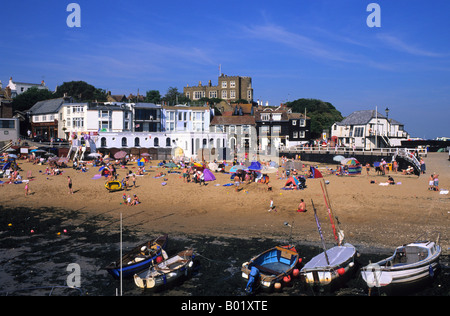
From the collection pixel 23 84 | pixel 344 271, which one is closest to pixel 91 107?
pixel 344 271

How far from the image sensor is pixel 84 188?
110 ft

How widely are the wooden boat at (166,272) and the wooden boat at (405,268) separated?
7.63 meters

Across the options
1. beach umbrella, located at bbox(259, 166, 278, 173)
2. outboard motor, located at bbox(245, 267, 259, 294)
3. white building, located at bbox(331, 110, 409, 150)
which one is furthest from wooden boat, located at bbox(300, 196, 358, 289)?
white building, located at bbox(331, 110, 409, 150)

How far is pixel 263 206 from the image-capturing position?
1083 inches

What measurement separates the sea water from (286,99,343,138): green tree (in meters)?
79.2

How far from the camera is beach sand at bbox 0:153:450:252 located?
71.4ft

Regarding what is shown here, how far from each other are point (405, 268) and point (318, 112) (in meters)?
101

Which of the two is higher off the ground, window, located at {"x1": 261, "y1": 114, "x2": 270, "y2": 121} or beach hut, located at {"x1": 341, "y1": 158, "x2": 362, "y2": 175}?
window, located at {"x1": 261, "y1": 114, "x2": 270, "y2": 121}

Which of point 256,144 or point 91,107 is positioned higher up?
point 91,107

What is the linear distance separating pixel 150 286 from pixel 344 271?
27.4 feet

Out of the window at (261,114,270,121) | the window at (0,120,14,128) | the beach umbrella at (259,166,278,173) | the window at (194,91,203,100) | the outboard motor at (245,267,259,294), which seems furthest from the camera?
the window at (194,91,203,100)

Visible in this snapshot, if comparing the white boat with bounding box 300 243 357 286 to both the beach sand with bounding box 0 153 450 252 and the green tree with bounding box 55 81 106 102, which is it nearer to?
the beach sand with bounding box 0 153 450 252

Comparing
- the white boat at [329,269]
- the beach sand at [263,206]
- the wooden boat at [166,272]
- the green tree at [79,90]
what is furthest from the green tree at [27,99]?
the white boat at [329,269]
